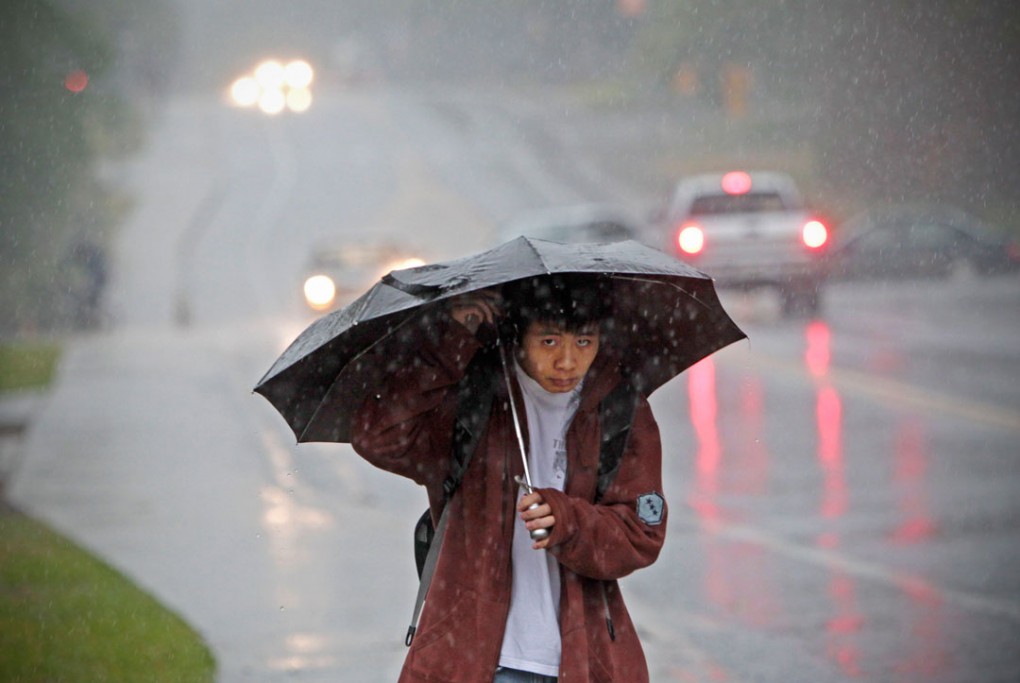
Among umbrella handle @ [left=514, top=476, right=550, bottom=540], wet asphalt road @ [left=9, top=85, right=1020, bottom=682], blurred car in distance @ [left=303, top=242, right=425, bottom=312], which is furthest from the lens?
blurred car in distance @ [left=303, top=242, right=425, bottom=312]

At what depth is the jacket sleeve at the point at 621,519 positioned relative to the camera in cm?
311

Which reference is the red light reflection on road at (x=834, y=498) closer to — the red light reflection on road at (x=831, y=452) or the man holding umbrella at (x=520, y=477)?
the red light reflection on road at (x=831, y=452)

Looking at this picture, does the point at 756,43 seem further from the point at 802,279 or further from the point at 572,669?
the point at 572,669

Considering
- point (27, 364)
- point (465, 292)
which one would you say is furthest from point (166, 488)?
point (27, 364)

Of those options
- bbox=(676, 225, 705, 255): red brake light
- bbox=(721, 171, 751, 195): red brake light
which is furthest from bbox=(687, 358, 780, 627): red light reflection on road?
bbox=(721, 171, 751, 195): red brake light

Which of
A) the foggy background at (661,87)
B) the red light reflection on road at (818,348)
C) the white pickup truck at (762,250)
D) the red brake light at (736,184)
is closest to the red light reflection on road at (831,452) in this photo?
the red light reflection on road at (818,348)

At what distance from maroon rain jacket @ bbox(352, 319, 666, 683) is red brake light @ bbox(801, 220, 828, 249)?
16.3 m

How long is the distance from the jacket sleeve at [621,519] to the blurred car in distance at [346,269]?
19085 millimetres

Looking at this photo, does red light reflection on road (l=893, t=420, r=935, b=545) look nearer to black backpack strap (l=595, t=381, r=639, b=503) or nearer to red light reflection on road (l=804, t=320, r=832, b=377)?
red light reflection on road (l=804, t=320, r=832, b=377)

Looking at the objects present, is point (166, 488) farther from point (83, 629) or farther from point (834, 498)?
point (834, 498)

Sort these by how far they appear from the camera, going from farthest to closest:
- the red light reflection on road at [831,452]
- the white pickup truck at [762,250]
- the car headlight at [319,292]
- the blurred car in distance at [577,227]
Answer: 1. the blurred car in distance at [577,227]
2. the car headlight at [319,292]
3. the white pickup truck at [762,250]
4. the red light reflection on road at [831,452]

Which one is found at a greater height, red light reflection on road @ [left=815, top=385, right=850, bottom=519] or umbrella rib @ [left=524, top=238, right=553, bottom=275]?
umbrella rib @ [left=524, top=238, right=553, bottom=275]

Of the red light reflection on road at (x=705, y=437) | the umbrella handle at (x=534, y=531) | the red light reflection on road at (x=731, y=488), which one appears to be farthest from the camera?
the red light reflection on road at (x=705, y=437)

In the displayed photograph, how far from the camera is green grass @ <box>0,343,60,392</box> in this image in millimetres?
16969
